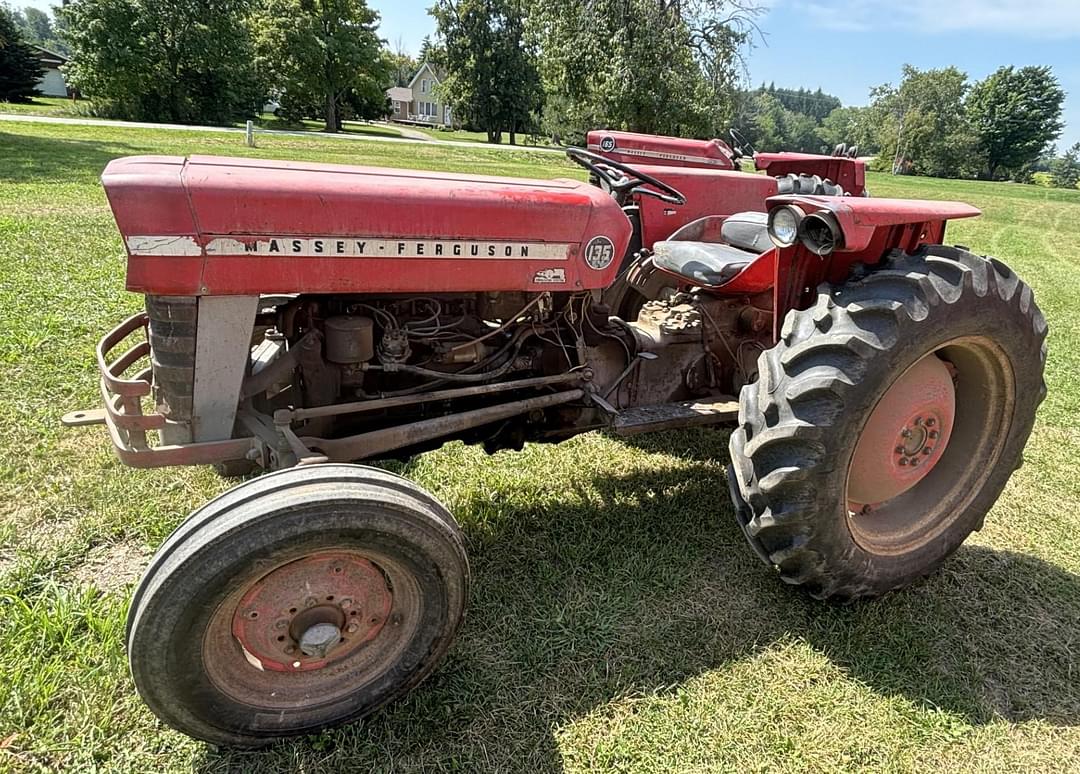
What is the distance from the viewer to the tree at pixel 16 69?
31.4 metres

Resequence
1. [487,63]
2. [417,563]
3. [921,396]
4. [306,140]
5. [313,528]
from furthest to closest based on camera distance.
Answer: [487,63]
[306,140]
[921,396]
[417,563]
[313,528]

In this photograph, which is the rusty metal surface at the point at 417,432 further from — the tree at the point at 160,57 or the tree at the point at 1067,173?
the tree at the point at 1067,173

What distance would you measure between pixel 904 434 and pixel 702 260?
1071 millimetres

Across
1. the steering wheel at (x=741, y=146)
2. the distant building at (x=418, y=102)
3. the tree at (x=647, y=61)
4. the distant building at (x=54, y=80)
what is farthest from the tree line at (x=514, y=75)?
the distant building at (x=418, y=102)

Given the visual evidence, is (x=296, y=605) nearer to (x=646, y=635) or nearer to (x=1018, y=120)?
(x=646, y=635)

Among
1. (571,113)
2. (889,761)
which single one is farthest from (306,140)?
(889,761)

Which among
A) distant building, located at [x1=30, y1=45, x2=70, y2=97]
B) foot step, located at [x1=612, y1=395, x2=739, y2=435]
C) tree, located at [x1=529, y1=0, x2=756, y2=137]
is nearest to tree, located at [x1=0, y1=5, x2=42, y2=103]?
distant building, located at [x1=30, y1=45, x2=70, y2=97]

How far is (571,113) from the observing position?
69.4ft

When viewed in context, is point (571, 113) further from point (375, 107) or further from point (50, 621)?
point (375, 107)

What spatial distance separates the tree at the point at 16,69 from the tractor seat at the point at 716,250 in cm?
3914

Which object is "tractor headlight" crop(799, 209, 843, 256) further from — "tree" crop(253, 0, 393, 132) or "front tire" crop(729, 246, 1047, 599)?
"tree" crop(253, 0, 393, 132)

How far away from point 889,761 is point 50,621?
2610mm

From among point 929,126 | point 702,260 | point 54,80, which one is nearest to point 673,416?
point 702,260

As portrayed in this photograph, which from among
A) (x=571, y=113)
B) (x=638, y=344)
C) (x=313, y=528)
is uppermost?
(x=571, y=113)
